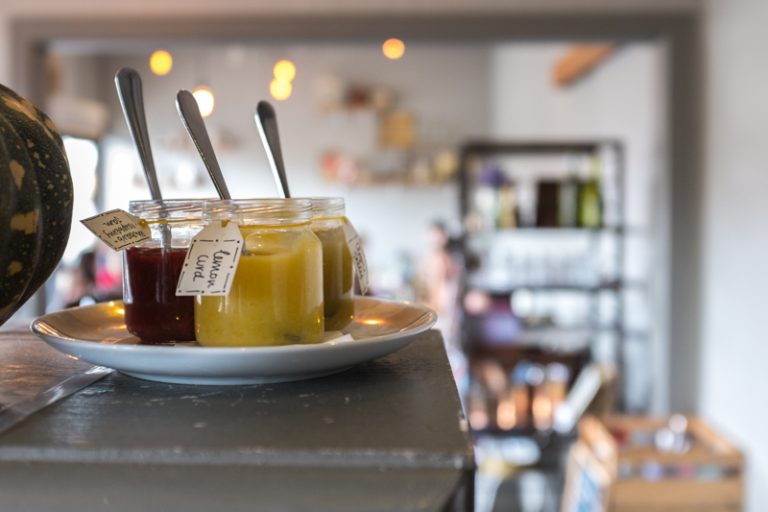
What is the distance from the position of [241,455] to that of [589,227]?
3.49 metres

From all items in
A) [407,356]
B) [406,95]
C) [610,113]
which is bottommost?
[407,356]

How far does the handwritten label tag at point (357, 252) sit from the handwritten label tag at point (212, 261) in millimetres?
195

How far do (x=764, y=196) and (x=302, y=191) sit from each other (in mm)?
5635

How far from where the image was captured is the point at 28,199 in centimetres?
63

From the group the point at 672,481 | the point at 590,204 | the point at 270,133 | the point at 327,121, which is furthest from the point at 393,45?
the point at 327,121

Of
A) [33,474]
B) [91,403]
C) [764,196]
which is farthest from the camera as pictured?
[764,196]

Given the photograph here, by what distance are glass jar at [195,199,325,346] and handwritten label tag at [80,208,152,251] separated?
80 millimetres

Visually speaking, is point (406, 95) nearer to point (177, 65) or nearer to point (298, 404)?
point (177, 65)

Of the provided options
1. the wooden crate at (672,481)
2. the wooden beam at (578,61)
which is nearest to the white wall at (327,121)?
the wooden beam at (578,61)

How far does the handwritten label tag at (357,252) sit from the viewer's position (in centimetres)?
85

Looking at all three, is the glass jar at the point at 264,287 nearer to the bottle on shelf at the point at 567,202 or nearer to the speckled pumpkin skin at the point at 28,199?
the speckled pumpkin skin at the point at 28,199

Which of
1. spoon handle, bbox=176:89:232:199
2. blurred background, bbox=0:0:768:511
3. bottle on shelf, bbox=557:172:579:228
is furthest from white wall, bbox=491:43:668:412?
spoon handle, bbox=176:89:232:199

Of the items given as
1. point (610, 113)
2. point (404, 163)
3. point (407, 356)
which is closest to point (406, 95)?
point (404, 163)

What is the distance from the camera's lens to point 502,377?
3721 millimetres
